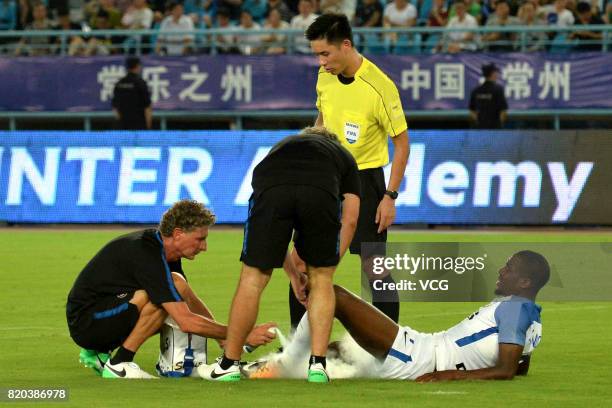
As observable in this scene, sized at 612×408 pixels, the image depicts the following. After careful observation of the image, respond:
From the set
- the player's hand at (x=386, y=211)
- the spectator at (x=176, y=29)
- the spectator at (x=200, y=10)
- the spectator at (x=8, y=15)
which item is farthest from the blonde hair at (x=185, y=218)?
the spectator at (x=8, y=15)

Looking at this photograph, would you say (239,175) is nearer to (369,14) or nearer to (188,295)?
(369,14)

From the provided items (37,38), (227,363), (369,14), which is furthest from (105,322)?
(37,38)

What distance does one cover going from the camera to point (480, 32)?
27422 mm

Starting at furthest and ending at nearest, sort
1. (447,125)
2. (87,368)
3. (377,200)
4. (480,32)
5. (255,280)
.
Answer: (447,125) → (480,32) → (377,200) → (87,368) → (255,280)

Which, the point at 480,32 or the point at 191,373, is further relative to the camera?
the point at 480,32

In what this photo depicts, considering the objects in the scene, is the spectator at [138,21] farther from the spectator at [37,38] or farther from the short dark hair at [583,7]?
the short dark hair at [583,7]

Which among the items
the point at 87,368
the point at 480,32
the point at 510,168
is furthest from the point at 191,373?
the point at 480,32

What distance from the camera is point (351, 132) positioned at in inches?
439

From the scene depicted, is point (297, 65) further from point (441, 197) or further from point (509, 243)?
point (509, 243)

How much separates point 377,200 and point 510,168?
472 inches

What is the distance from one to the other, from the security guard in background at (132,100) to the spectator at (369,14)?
14.5 ft

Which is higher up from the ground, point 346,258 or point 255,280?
point 255,280

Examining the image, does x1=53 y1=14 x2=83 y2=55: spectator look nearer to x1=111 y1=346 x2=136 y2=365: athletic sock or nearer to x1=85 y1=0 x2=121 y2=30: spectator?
x1=85 y1=0 x2=121 y2=30: spectator

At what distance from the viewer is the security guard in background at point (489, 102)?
83.5 feet
